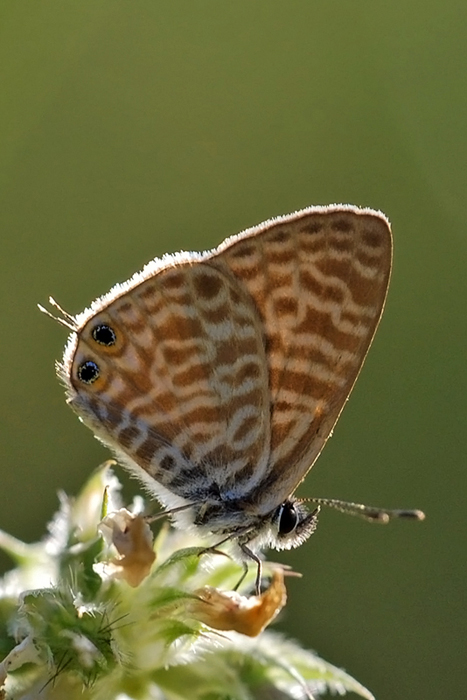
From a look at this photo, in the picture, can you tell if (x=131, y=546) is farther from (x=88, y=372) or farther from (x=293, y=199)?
(x=293, y=199)

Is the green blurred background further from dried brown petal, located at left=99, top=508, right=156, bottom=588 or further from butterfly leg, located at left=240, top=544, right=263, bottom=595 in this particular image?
dried brown petal, located at left=99, top=508, right=156, bottom=588

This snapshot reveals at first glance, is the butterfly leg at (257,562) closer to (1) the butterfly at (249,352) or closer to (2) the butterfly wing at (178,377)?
(1) the butterfly at (249,352)

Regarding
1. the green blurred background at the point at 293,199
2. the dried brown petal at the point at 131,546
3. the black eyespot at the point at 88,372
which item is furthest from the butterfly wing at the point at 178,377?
the green blurred background at the point at 293,199

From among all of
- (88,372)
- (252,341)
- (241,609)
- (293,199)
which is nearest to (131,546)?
(241,609)

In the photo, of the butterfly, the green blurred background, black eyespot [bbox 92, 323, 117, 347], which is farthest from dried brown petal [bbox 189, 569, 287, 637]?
the green blurred background

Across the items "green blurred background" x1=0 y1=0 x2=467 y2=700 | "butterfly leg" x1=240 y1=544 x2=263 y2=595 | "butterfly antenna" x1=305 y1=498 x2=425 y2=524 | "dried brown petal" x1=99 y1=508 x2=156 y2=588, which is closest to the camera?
"dried brown petal" x1=99 y1=508 x2=156 y2=588

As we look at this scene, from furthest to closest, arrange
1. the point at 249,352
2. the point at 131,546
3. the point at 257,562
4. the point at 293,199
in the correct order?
the point at 293,199 → the point at 249,352 → the point at 257,562 → the point at 131,546

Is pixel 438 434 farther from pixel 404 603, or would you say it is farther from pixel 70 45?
pixel 70 45
